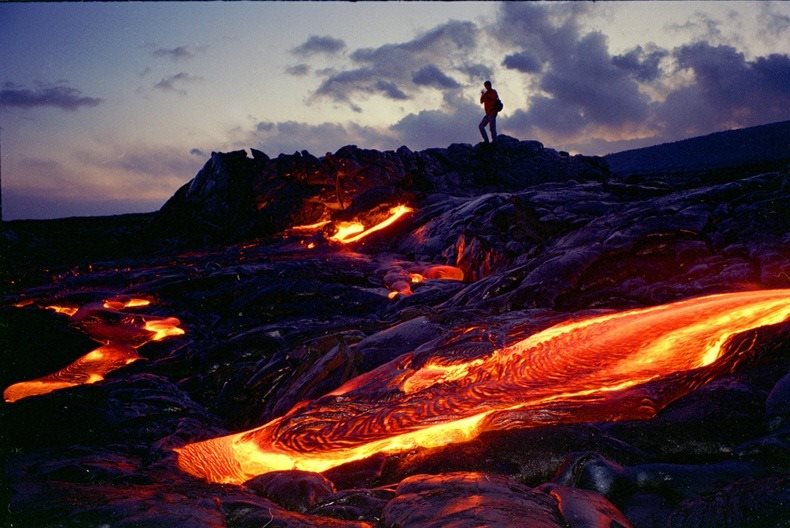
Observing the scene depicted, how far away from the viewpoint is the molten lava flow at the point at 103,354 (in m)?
6.51

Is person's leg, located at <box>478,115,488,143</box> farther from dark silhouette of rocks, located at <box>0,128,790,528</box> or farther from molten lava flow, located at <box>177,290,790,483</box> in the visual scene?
molten lava flow, located at <box>177,290,790,483</box>

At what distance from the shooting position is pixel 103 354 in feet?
25.4

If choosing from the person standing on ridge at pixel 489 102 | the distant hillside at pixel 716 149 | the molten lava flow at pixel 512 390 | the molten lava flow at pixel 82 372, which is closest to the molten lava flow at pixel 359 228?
the person standing on ridge at pixel 489 102

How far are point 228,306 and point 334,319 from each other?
260 cm

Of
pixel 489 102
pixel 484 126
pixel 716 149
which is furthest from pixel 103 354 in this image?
pixel 716 149

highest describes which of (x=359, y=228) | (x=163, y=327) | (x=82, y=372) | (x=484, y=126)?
(x=484, y=126)

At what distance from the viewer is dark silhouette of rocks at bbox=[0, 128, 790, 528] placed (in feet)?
8.35

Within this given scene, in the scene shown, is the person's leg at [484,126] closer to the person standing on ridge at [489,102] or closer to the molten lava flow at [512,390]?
the person standing on ridge at [489,102]

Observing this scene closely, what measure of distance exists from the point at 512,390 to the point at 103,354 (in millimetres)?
6703

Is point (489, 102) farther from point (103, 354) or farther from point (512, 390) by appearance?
point (512, 390)

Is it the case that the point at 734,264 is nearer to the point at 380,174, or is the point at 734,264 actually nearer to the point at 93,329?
the point at 93,329

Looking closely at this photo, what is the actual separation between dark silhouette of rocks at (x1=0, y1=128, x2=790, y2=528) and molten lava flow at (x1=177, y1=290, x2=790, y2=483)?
0.81 feet

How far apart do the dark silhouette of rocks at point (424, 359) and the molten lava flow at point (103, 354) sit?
0.79 ft

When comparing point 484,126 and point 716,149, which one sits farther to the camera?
point 716,149
